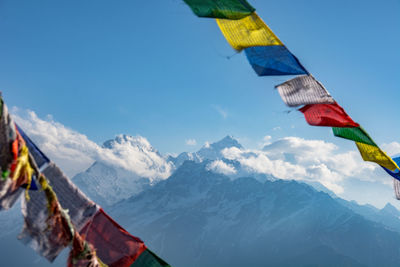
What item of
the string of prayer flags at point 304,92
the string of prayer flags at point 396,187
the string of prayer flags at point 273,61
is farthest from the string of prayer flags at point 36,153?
the string of prayer flags at point 396,187

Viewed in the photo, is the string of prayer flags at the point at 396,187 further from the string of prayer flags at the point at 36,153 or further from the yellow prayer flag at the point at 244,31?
the string of prayer flags at the point at 36,153

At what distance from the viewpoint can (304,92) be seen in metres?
7.57

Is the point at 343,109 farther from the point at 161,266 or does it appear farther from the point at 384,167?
the point at 161,266

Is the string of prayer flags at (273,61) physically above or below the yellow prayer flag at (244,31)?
below

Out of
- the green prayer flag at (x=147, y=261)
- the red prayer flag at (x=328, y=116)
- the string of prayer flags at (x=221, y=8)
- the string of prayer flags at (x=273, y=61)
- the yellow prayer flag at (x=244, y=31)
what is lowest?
the green prayer flag at (x=147, y=261)

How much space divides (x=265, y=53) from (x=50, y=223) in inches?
230

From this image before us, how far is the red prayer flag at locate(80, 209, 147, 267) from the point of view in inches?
232

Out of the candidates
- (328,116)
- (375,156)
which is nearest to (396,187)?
(375,156)

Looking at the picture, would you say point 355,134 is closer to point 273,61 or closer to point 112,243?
point 273,61

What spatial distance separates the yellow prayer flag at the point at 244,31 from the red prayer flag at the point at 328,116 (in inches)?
90.1

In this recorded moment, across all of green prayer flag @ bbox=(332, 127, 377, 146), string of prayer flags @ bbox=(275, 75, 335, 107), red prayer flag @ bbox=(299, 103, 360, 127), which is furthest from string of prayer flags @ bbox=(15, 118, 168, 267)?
green prayer flag @ bbox=(332, 127, 377, 146)

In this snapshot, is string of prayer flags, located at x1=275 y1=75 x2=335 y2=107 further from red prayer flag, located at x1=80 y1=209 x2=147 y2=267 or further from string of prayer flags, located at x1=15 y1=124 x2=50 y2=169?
string of prayer flags, located at x1=15 y1=124 x2=50 y2=169

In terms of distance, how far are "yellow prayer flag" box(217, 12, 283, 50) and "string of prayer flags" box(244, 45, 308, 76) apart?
0.67 feet

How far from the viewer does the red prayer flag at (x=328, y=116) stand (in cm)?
770
